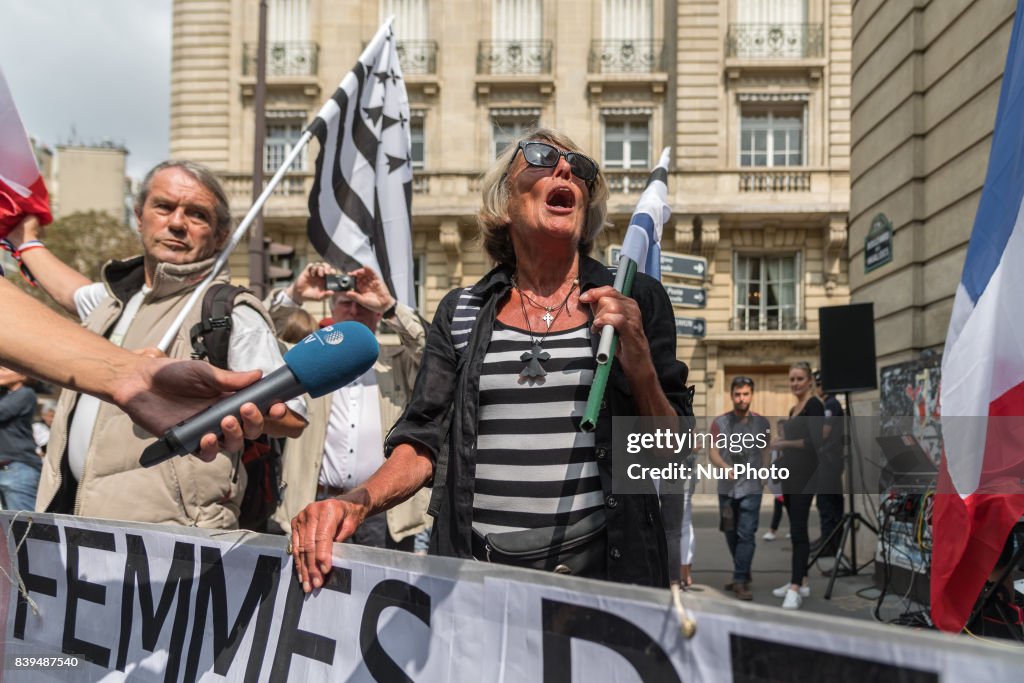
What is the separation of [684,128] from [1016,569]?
20.6m

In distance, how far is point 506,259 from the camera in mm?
2689

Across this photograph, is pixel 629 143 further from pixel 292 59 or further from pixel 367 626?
pixel 367 626

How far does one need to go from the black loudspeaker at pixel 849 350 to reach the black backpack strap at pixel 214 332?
7.09 meters

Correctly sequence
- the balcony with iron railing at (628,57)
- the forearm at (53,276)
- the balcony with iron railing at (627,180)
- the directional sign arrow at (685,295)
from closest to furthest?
the forearm at (53,276), the directional sign arrow at (685,295), the balcony with iron railing at (627,180), the balcony with iron railing at (628,57)

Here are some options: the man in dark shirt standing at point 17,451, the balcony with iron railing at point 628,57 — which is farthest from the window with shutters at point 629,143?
the man in dark shirt standing at point 17,451

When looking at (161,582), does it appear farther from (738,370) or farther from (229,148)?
(229,148)

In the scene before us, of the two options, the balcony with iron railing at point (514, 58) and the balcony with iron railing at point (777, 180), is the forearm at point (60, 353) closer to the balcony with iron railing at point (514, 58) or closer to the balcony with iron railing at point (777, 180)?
the balcony with iron railing at point (777, 180)

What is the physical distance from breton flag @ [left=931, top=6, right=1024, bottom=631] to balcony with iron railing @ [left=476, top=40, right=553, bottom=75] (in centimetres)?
2250

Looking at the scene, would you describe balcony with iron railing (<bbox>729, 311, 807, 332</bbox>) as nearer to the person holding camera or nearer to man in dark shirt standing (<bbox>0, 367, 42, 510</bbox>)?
man in dark shirt standing (<bbox>0, 367, 42, 510</bbox>)

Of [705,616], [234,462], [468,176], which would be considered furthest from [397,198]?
[468,176]

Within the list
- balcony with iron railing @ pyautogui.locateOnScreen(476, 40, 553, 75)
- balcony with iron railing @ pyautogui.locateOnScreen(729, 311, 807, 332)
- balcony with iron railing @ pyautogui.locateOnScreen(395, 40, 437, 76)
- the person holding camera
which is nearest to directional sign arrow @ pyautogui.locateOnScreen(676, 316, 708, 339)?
the person holding camera

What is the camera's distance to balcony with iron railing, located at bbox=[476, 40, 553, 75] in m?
24.5

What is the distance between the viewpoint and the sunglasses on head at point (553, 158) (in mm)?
2512

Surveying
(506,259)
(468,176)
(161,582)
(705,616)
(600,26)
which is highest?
(600,26)
